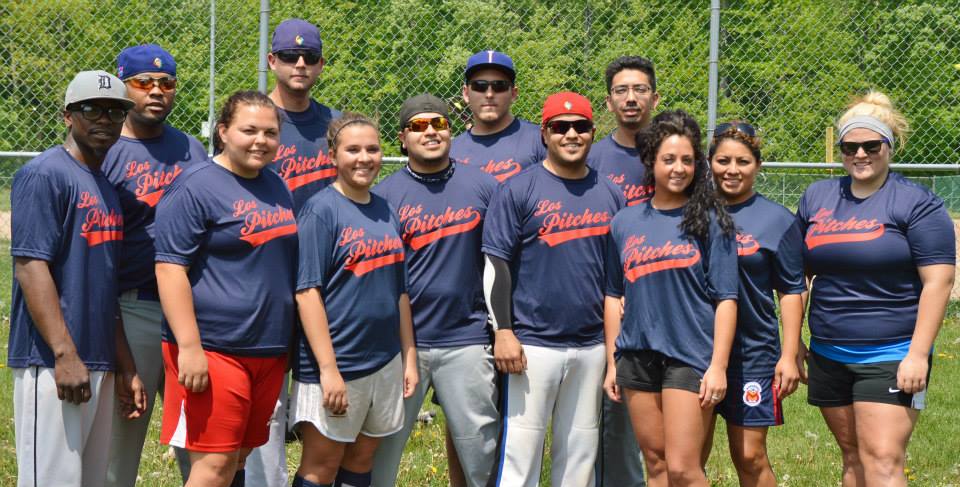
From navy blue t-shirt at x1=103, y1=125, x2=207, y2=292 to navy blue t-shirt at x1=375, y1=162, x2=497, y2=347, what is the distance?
109 centimetres

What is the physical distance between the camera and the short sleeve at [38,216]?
3992 mm

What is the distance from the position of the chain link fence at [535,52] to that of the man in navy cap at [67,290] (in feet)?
14.5

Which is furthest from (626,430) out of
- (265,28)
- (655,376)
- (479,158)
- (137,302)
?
(265,28)

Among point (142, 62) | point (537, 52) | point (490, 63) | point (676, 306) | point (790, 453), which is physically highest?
point (537, 52)

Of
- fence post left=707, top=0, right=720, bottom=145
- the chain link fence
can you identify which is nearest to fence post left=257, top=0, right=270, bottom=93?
the chain link fence

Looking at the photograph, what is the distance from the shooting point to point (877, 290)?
461cm

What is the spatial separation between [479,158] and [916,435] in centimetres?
379

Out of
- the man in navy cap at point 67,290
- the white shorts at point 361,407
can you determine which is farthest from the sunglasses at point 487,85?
the man in navy cap at point 67,290

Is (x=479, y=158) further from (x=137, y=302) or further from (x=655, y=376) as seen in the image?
(x=137, y=302)

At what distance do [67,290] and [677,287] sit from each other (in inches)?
102

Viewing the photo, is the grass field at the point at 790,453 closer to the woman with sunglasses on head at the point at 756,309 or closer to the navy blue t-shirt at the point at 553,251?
the woman with sunglasses on head at the point at 756,309

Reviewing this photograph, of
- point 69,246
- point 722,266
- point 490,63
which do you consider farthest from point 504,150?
point 69,246

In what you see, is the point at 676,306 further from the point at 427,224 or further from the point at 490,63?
the point at 490,63

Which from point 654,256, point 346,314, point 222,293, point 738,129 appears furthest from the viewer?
point 738,129
